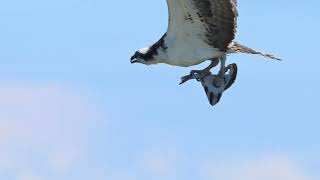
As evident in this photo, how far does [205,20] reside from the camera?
23297mm

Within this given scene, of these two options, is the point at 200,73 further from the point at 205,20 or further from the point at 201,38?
the point at 205,20

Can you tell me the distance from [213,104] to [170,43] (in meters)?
1.33

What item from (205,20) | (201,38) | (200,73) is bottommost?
(200,73)

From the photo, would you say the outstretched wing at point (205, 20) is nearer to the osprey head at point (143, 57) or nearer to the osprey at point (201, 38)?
the osprey at point (201, 38)

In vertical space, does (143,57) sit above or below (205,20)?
below

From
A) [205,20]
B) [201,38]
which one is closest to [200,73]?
[201,38]

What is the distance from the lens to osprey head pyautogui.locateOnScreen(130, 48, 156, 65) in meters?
24.4

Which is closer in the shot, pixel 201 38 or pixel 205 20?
pixel 205 20

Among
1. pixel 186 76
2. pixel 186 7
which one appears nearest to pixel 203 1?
pixel 186 7

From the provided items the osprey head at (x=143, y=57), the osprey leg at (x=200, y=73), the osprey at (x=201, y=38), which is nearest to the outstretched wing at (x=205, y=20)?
the osprey at (x=201, y=38)

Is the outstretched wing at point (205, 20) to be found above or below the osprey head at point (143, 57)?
above

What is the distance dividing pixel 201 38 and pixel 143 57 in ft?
4.73

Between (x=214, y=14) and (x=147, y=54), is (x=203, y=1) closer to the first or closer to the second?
(x=214, y=14)

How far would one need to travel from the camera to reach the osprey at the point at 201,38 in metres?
23.0
